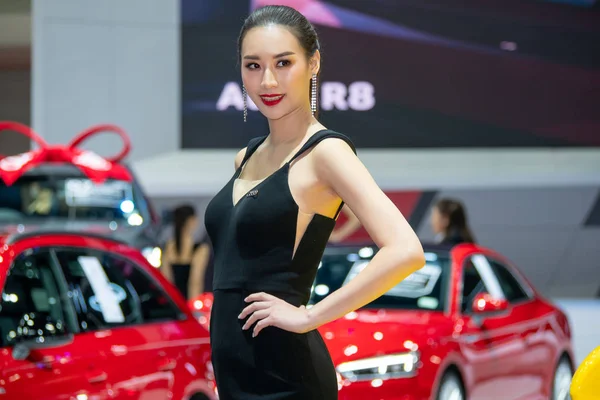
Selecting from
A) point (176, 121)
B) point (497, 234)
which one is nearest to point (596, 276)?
point (497, 234)

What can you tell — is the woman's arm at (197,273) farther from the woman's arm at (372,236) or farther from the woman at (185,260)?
the woman's arm at (372,236)

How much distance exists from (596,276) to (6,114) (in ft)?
23.9

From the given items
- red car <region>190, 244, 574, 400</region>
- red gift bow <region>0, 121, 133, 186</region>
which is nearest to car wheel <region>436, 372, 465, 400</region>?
red car <region>190, 244, 574, 400</region>

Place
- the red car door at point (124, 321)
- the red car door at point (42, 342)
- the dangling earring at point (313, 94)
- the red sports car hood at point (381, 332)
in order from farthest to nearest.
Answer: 1. the red sports car hood at point (381, 332)
2. the red car door at point (124, 321)
3. the red car door at point (42, 342)
4. the dangling earring at point (313, 94)

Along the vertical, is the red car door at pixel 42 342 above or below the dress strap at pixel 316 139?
below

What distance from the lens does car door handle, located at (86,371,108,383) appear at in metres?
4.69

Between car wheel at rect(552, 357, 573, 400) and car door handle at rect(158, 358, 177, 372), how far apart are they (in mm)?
3620

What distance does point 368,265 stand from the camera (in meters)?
2.76

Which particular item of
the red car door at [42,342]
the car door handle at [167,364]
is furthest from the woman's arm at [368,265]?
the car door handle at [167,364]

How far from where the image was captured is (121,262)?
5234 millimetres

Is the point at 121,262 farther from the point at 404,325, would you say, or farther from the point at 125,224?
the point at 125,224

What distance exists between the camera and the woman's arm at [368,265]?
2.75 metres

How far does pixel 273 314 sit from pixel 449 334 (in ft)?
13.6

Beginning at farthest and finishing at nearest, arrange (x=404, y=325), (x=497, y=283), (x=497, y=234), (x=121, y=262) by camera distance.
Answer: (x=497, y=234) → (x=497, y=283) → (x=404, y=325) → (x=121, y=262)
